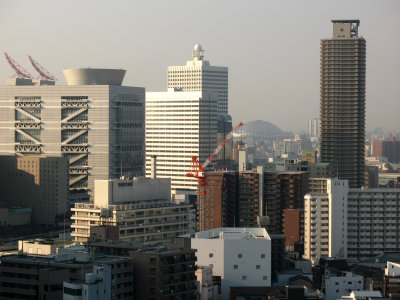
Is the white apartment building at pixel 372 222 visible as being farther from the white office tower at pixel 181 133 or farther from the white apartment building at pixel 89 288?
the white office tower at pixel 181 133

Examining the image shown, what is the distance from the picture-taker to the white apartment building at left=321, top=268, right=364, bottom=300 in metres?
73.8

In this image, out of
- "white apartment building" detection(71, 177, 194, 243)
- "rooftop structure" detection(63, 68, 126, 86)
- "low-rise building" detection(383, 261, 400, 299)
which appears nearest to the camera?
"low-rise building" detection(383, 261, 400, 299)

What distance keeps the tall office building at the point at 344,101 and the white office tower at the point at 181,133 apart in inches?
755

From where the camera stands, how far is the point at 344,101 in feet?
554

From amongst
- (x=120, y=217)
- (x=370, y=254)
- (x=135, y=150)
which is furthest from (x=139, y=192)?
(x=135, y=150)

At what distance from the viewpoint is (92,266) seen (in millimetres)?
60688

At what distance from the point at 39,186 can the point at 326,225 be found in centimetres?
4576

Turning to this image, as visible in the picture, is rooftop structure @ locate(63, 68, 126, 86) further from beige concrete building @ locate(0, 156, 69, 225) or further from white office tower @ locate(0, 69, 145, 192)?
beige concrete building @ locate(0, 156, 69, 225)

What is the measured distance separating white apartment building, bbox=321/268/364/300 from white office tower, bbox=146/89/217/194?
319 feet

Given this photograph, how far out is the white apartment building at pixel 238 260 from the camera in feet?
248

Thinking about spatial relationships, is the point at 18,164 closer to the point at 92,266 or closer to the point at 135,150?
the point at 135,150

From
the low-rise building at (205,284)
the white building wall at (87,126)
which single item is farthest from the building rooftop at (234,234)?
the white building wall at (87,126)

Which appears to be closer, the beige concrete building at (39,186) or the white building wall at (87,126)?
the beige concrete building at (39,186)

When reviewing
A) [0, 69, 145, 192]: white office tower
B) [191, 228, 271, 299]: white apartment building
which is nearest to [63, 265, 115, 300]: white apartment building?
[191, 228, 271, 299]: white apartment building
